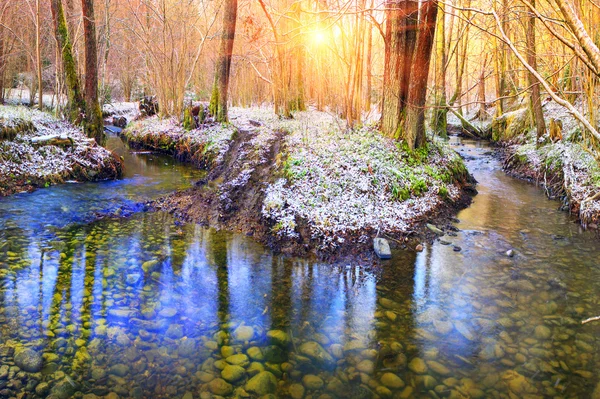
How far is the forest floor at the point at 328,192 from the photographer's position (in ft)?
22.6

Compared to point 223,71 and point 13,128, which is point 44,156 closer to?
point 13,128

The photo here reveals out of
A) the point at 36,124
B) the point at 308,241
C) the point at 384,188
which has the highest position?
the point at 36,124

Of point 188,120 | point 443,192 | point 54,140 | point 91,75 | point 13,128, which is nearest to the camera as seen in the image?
point 443,192

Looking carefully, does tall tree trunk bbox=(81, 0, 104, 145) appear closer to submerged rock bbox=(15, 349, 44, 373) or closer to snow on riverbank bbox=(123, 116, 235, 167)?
snow on riverbank bbox=(123, 116, 235, 167)

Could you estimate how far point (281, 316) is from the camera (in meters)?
4.70

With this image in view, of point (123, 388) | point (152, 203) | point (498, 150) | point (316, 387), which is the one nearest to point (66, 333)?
point (123, 388)

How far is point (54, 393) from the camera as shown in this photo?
332cm

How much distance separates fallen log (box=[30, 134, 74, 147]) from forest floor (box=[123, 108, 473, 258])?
3851 mm

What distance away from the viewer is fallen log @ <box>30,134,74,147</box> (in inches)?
414

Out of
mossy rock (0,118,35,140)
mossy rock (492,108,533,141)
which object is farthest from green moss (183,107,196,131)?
mossy rock (492,108,533,141)

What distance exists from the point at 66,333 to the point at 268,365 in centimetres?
219

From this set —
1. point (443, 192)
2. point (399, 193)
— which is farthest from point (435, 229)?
point (443, 192)

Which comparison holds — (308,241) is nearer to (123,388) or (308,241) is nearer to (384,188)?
(384,188)

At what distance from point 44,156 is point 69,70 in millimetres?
3145
